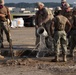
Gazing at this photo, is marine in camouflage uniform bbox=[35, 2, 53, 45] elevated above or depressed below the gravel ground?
above

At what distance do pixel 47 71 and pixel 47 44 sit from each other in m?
3.64

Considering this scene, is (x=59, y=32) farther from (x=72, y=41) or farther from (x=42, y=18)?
(x=42, y=18)

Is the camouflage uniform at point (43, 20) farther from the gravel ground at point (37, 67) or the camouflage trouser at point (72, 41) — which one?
the gravel ground at point (37, 67)

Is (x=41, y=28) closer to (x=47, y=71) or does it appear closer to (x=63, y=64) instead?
(x=63, y=64)

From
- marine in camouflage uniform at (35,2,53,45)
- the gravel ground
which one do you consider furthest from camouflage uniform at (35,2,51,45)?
the gravel ground

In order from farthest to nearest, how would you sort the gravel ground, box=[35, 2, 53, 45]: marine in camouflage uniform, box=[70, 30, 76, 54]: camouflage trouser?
box=[35, 2, 53, 45]: marine in camouflage uniform → box=[70, 30, 76, 54]: camouflage trouser → the gravel ground

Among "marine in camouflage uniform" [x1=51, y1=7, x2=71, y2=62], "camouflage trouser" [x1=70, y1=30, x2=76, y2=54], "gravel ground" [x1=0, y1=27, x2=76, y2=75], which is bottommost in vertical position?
"gravel ground" [x1=0, y1=27, x2=76, y2=75]

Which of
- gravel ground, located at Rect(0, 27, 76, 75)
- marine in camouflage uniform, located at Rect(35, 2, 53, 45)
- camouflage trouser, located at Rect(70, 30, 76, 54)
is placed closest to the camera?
gravel ground, located at Rect(0, 27, 76, 75)

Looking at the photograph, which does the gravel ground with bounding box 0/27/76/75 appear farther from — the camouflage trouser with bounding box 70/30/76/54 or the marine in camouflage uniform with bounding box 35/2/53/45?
the marine in camouflage uniform with bounding box 35/2/53/45

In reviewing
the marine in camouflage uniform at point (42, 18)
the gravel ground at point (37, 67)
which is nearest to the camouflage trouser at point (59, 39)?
the gravel ground at point (37, 67)

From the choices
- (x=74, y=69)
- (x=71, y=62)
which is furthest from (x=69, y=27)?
(x=74, y=69)

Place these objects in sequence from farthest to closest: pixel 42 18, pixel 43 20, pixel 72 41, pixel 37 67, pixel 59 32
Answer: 1. pixel 42 18
2. pixel 43 20
3. pixel 72 41
4. pixel 59 32
5. pixel 37 67

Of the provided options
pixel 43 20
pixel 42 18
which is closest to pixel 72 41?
pixel 43 20

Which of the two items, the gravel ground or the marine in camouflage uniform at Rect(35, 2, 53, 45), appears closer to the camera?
the gravel ground
